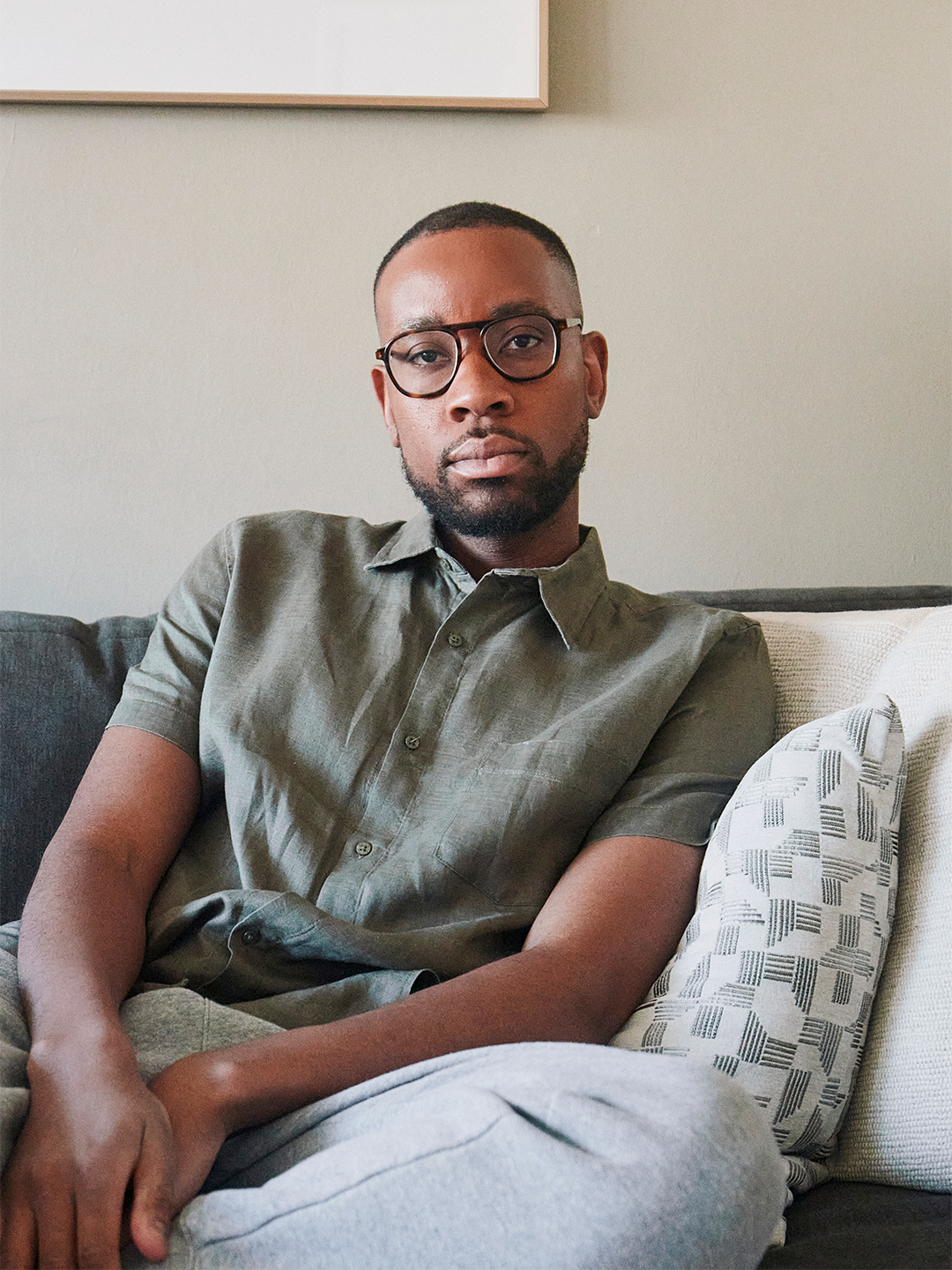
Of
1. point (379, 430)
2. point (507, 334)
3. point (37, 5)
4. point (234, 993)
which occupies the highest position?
point (37, 5)

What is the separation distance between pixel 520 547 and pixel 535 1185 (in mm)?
811

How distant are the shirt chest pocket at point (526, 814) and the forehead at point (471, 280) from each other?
1.64 ft

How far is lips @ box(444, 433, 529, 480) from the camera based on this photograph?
1263 millimetres

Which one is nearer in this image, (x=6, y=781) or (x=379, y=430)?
(x=6, y=781)

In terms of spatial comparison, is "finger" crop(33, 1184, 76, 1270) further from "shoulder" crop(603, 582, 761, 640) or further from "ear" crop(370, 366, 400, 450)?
"ear" crop(370, 366, 400, 450)

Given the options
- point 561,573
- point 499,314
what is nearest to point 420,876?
point 561,573

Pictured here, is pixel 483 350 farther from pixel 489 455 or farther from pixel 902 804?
pixel 902 804

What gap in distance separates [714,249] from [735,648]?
71 centimetres

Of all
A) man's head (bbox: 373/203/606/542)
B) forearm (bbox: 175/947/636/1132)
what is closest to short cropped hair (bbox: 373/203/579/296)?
man's head (bbox: 373/203/606/542)

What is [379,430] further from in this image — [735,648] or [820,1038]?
[820,1038]

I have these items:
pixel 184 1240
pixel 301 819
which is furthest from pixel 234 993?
pixel 184 1240

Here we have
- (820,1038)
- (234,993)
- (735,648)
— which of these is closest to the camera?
(820,1038)

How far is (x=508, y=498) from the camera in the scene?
128cm

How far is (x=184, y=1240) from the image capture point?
2.30ft
